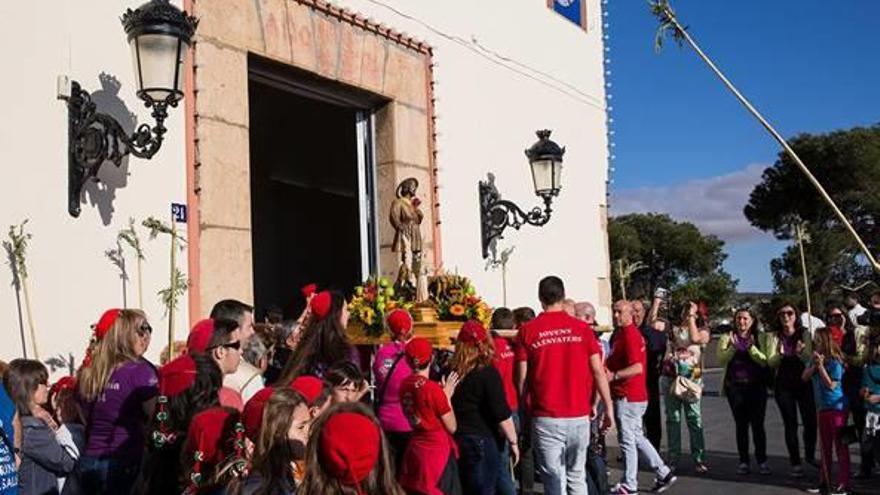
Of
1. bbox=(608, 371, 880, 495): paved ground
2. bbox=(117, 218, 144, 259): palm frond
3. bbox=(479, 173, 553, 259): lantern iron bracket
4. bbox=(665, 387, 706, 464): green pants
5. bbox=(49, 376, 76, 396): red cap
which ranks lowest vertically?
bbox=(608, 371, 880, 495): paved ground

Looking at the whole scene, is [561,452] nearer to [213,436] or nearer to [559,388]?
[559,388]

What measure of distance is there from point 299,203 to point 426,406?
9003 millimetres

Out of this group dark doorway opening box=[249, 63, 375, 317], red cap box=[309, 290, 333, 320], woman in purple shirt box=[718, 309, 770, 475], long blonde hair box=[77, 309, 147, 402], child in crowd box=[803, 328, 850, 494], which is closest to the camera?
long blonde hair box=[77, 309, 147, 402]

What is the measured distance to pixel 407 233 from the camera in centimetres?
783

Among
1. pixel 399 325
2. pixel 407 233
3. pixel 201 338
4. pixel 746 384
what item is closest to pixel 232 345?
pixel 201 338

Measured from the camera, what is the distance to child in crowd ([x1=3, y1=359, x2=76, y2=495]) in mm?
4332

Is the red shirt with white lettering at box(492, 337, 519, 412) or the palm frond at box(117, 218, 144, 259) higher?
the palm frond at box(117, 218, 144, 259)

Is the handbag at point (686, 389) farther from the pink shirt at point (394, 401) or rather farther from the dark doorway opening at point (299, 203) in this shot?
the dark doorway opening at point (299, 203)

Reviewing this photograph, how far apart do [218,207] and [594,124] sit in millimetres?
6598

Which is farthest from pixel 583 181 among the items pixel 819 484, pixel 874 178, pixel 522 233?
pixel 874 178

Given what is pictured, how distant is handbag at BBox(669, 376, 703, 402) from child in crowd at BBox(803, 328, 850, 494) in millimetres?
1243

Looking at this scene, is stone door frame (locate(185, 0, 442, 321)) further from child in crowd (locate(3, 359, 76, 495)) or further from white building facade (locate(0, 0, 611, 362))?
child in crowd (locate(3, 359, 76, 495))

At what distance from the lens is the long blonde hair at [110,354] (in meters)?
4.14

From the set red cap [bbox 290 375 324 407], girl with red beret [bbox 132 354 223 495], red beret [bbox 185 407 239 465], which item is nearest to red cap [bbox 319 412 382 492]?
red beret [bbox 185 407 239 465]
